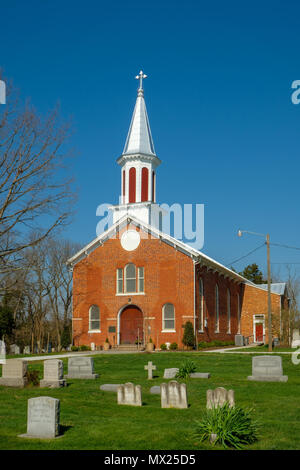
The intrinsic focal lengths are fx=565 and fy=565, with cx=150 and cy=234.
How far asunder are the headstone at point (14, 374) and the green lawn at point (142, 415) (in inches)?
19.8

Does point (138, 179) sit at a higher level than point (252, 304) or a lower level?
higher

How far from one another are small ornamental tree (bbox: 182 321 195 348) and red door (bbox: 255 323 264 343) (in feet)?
53.2

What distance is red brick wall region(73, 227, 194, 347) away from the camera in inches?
1527

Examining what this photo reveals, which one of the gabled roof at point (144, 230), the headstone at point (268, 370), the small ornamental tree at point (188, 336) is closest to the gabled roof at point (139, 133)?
the gabled roof at point (144, 230)

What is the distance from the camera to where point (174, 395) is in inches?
531

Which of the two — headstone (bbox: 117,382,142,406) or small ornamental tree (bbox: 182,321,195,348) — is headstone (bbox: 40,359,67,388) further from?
small ornamental tree (bbox: 182,321,195,348)

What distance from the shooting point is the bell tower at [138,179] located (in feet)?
144

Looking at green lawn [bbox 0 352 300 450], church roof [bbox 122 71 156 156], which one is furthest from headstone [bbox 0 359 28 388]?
church roof [bbox 122 71 156 156]

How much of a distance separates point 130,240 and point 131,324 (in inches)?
237

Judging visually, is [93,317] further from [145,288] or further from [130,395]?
[130,395]

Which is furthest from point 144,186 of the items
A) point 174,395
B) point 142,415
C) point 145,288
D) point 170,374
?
point 142,415

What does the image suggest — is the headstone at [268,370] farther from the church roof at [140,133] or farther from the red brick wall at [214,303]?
the church roof at [140,133]

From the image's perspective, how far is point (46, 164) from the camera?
68.5ft
